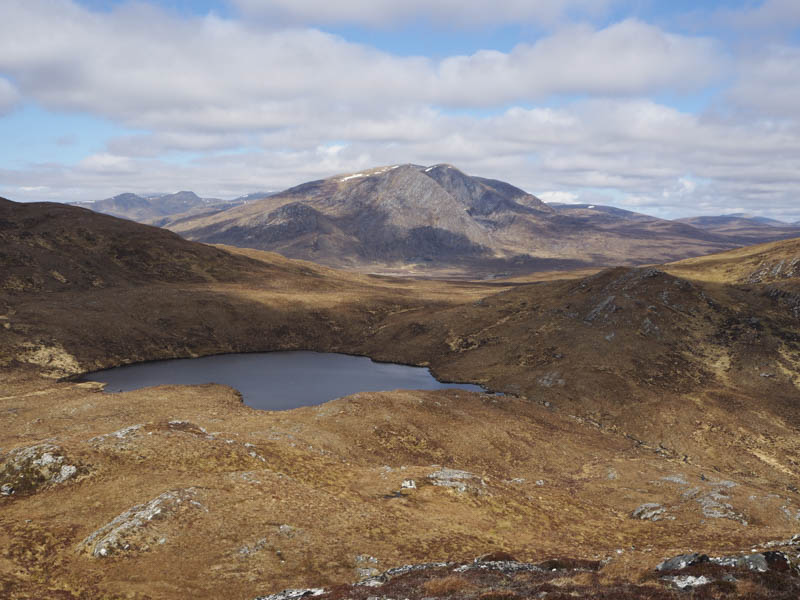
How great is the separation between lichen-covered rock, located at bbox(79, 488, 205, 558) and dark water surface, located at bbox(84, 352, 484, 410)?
40614mm

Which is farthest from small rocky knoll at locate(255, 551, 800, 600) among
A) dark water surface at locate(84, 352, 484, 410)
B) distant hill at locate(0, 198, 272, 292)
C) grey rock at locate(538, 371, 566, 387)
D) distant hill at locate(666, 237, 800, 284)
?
distant hill at locate(0, 198, 272, 292)

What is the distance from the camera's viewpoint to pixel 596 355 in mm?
75000

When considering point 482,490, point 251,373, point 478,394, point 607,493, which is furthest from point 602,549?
point 251,373

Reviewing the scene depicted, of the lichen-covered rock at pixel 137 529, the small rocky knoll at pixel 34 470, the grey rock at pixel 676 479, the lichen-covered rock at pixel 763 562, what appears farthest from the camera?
the grey rock at pixel 676 479

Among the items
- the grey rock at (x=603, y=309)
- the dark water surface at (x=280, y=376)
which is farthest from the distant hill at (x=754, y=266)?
the dark water surface at (x=280, y=376)

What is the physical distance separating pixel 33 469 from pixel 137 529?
9.51 metres

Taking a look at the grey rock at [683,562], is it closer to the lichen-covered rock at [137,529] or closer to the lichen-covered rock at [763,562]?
the lichen-covered rock at [763,562]

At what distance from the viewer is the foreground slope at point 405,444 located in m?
20.3

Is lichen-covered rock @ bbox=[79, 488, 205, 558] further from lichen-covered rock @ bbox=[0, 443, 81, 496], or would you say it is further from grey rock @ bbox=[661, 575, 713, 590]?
grey rock @ bbox=[661, 575, 713, 590]

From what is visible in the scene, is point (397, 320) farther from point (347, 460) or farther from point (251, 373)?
point (347, 460)

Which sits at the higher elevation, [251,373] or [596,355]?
[596,355]

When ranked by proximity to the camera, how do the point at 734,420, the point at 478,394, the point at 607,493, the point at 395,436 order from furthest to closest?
1. the point at 478,394
2. the point at 734,420
3. the point at 395,436
4. the point at 607,493

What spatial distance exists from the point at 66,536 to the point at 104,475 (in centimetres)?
583

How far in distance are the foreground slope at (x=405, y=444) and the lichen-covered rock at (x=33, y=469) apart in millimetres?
129
